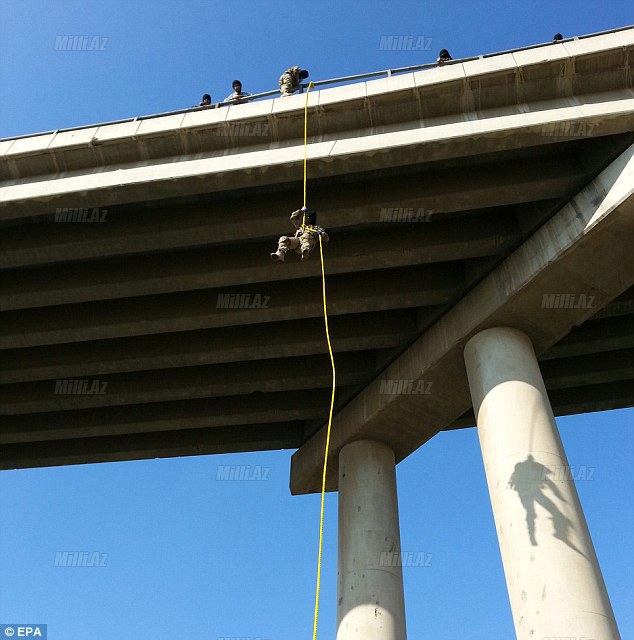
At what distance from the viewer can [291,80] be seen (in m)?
12.5

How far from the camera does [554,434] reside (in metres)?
10.7

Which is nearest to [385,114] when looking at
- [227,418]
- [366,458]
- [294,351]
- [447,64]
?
[447,64]

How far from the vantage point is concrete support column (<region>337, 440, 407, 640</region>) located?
1175cm

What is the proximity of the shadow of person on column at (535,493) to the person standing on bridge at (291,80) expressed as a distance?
26.1 feet

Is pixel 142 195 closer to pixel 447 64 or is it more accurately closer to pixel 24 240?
pixel 24 240

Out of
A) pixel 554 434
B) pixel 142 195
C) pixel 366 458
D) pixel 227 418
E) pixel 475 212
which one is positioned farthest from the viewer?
pixel 227 418

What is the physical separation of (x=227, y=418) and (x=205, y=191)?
6.71 m

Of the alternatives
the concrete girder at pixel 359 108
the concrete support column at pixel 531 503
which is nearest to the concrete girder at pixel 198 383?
the concrete support column at pixel 531 503

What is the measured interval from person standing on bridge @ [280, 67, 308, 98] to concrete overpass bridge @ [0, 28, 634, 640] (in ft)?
2.71

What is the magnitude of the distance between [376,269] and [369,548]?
219 inches

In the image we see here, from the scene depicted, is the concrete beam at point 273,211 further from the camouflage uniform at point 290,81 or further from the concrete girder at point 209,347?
the concrete girder at point 209,347

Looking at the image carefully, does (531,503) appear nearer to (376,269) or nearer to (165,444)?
(376,269)

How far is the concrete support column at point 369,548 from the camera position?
11.8 meters

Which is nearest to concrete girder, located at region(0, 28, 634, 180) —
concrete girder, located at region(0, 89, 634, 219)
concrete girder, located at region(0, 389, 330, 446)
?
concrete girder, located at region(0, 89, 634, 219)
